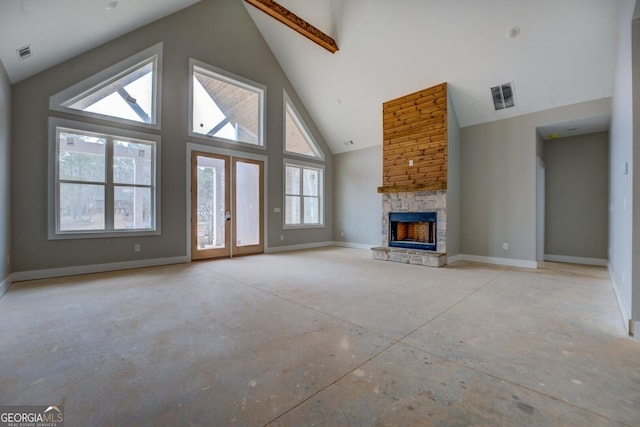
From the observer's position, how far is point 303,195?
7.71m

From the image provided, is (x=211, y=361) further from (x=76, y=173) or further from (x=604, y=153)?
(x=604, y=153)

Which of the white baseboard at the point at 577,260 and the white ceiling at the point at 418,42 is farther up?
the white ceiling at the point at 418,42

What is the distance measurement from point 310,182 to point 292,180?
2.23 feet

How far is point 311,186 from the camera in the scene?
7945 mm

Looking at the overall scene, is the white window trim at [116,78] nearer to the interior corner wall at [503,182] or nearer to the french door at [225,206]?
the french door at [225,206]

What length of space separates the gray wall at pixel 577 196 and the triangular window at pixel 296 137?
5.52 m

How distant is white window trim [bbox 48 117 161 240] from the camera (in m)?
4.10

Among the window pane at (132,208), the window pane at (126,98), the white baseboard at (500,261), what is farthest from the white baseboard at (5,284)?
the white baseboard at (500,261)

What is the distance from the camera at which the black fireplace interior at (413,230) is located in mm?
5406

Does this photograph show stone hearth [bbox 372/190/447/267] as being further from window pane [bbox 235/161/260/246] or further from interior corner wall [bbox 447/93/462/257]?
window pane [bbox 235/161/260/246]

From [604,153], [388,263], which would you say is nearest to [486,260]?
[388,263]

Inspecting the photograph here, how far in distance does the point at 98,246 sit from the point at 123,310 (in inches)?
94.6

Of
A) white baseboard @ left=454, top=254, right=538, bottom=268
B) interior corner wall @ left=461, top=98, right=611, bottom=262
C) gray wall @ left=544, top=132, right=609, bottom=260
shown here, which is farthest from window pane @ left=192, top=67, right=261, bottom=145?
gray wall @ left=544, top=132, right=609, bottom=260

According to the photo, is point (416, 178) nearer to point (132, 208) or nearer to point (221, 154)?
point (221, 154)
